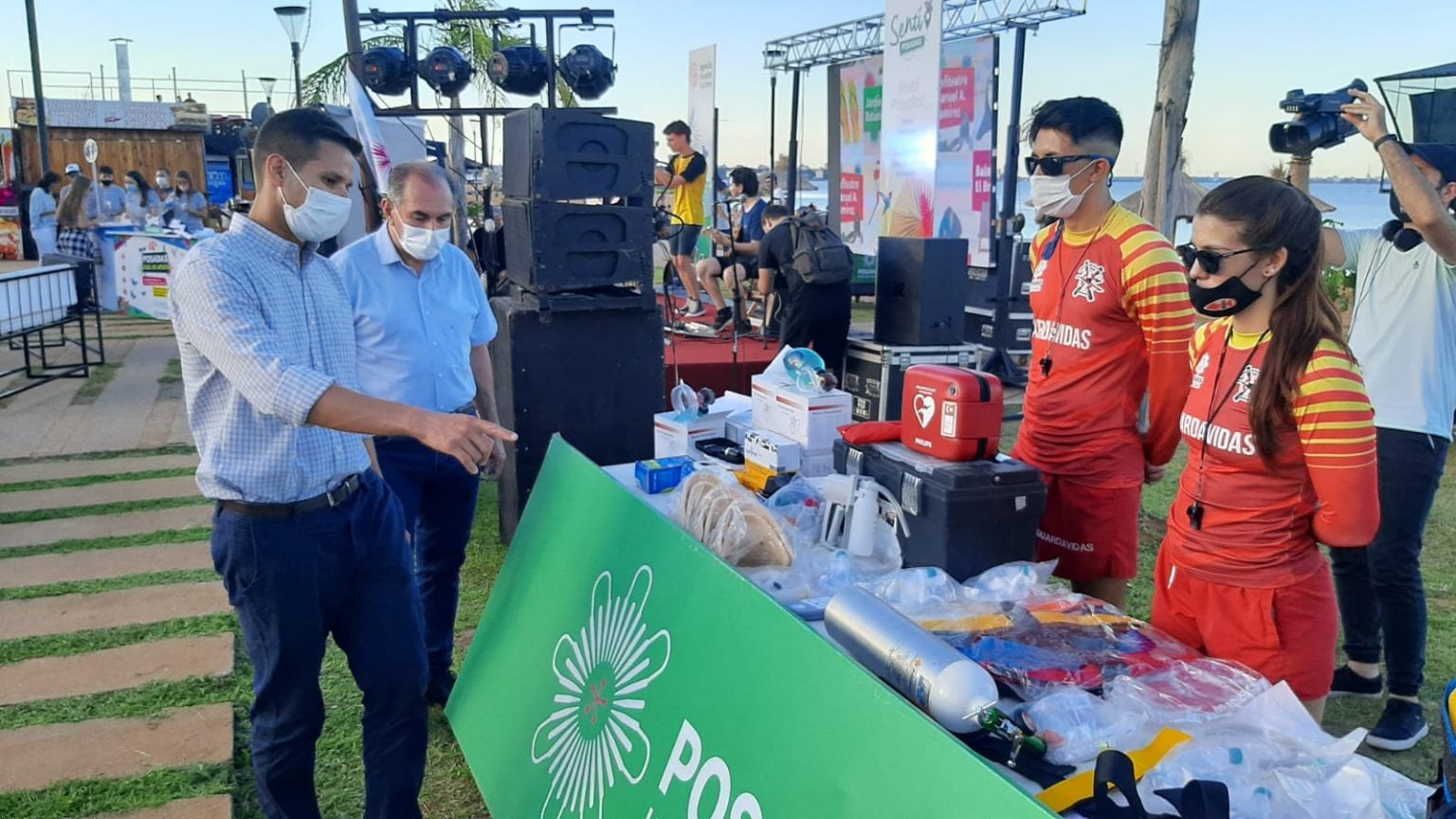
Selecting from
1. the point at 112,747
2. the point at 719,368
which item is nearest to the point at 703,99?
the point at 719,368

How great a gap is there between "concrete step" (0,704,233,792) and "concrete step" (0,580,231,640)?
0.93 metres

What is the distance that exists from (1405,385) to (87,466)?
7.31 m

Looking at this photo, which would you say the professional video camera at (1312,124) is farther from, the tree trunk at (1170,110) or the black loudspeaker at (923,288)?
the black loudspeaker at (923,288)

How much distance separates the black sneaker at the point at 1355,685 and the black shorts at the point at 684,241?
7.78 m

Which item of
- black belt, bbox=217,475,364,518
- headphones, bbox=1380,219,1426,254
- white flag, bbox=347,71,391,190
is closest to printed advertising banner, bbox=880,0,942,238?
white flag, bbox=347,71,391,190

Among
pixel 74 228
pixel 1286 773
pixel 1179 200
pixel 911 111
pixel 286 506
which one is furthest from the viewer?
pixel 74 228

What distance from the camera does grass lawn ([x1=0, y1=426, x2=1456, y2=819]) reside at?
2928mm

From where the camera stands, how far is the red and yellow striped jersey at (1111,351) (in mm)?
2518

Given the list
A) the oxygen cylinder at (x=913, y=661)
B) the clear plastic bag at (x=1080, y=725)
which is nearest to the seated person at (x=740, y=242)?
the oxygen cylinder at (x=913, y=661)

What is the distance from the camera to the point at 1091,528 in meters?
2.65

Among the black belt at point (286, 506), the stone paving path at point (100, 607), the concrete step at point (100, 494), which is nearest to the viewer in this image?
the black belt at point (286, 506)

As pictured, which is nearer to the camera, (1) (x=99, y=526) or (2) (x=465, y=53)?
(1) (x=99, y=526)

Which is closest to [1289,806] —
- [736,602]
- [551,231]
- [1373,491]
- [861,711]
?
[861,711]

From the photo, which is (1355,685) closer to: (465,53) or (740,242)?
(740,242)
